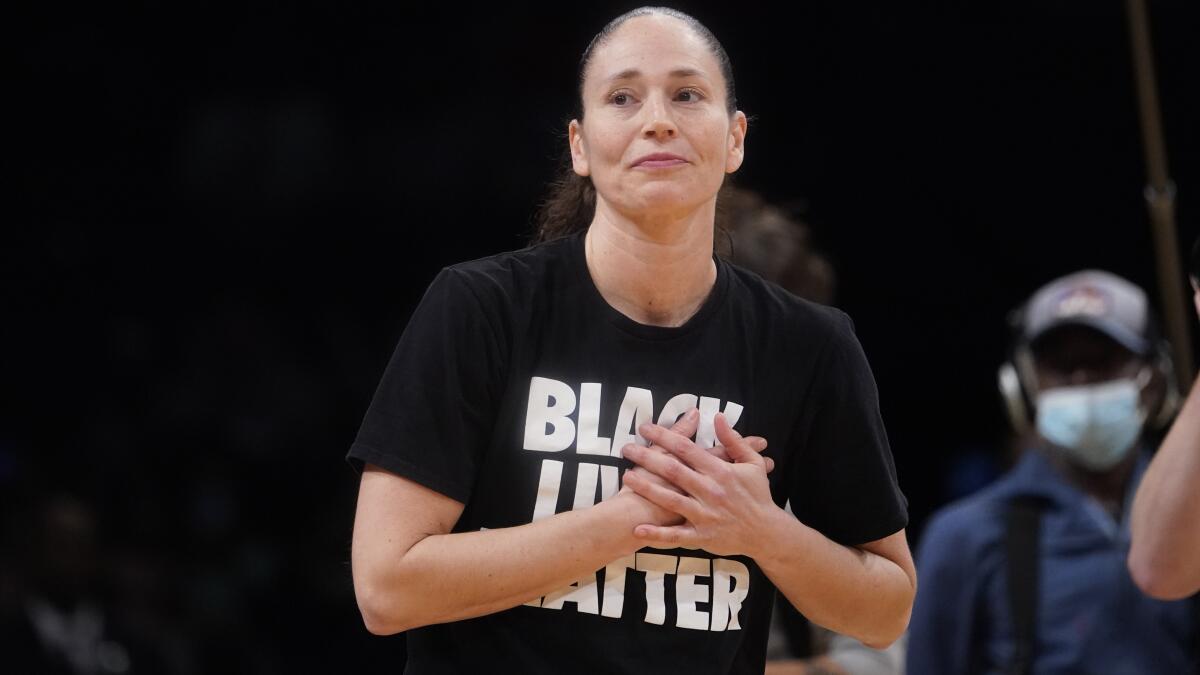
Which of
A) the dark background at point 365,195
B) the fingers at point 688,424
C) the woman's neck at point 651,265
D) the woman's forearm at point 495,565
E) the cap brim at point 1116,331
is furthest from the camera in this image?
the dark background at point 365,195

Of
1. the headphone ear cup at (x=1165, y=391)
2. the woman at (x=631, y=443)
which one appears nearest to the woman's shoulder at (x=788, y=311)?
the woman at (x=631, y=443)

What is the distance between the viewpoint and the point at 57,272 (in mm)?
6906

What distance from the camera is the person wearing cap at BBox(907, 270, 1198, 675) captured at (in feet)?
10.3

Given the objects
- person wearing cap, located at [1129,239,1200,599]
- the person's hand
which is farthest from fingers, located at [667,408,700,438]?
person wearing cap, located at [1129,239,1200,599]

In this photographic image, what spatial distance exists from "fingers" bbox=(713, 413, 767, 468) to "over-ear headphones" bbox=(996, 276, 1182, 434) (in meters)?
1.79

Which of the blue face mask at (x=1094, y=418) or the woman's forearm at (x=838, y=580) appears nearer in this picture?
the woman's forearm at (x=838, y=580)

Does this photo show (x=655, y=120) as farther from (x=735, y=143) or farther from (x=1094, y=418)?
(x=1094, y=418)

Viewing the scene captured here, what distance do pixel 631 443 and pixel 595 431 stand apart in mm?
46

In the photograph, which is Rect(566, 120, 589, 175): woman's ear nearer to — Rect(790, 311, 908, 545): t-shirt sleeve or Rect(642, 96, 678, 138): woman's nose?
Rect(642, 96, 678, 138): woman's nose

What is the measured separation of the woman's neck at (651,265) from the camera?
1933mm

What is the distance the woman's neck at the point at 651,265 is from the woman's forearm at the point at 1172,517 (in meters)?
0.62

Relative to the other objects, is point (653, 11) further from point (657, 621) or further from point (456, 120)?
point (456, 120)

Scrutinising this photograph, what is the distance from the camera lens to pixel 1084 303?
333 centimetres

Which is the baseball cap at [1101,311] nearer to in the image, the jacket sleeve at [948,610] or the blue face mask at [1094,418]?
the blue face mask at [1094,418]
